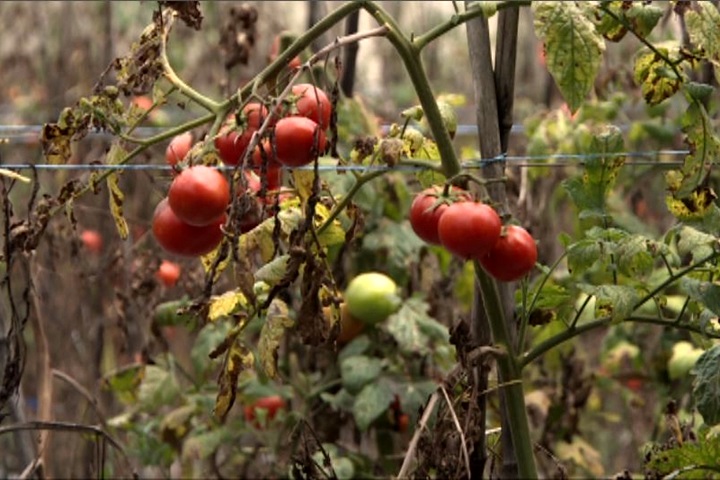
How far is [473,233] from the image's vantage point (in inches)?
50.2

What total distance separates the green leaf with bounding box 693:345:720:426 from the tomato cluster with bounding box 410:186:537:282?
23cm

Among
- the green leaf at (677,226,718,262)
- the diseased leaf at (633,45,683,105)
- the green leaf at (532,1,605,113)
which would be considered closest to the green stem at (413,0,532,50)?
the green leaf at (532,1,605,113)

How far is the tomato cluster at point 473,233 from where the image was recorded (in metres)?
1.28

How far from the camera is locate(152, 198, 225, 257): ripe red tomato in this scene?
1.35m

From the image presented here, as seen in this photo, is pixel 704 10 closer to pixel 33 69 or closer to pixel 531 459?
pixel 531 459

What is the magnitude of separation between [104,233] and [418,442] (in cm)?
230

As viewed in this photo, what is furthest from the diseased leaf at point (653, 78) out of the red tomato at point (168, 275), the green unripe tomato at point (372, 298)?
the red tomato at point (168, 275)

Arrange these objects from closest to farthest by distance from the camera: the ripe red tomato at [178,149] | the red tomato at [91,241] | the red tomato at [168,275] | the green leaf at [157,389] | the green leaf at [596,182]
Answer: the ripe red tomato at [178,149] < the green leaf at [596,182] < the green leaf at [157,389] < the red tomato at [168,275] < the red tomato at [91,241]

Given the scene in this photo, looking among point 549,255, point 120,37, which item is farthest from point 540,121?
point 120,37

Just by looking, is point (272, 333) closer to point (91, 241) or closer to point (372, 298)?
point (372, 298)

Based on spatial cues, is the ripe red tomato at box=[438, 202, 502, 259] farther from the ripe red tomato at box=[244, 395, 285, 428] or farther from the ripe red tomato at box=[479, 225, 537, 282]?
the ripe red tomato at box=[244, 395, 285, 428]

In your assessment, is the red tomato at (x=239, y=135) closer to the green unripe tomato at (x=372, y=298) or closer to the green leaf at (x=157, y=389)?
the green unripe tomato at (x=372, y=298)

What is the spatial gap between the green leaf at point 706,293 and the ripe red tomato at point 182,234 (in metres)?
0.48

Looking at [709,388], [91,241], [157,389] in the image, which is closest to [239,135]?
[709,388]
